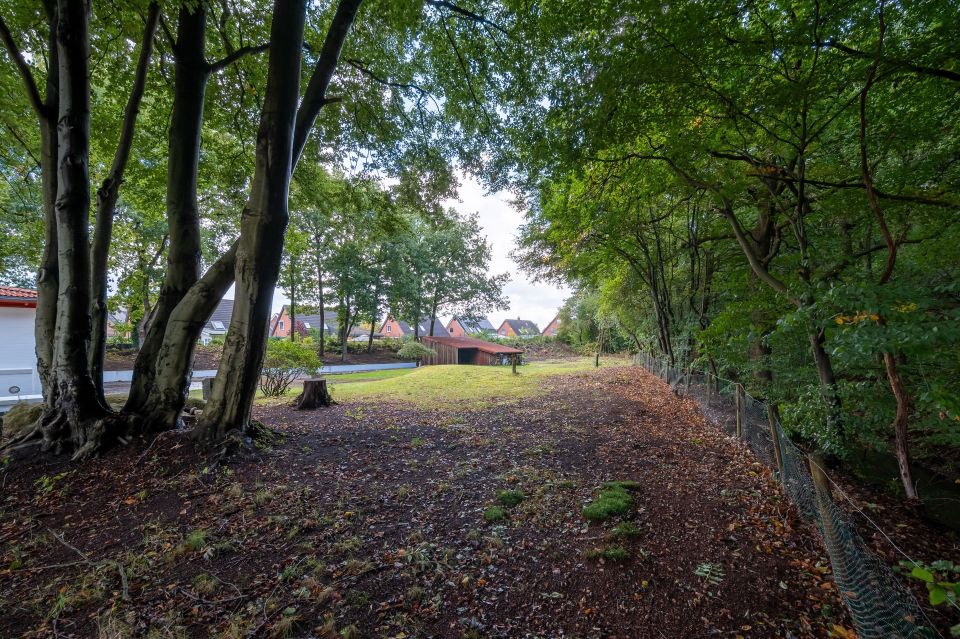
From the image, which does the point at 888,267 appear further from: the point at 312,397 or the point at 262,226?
the point at 312,397

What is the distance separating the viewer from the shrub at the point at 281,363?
1103 centimetres

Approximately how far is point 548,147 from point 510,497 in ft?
15.1

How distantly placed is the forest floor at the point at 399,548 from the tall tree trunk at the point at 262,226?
654mm

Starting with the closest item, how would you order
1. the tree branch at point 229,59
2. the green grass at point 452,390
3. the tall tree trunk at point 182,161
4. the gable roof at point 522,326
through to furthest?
the tall tree trunk at point 182,161
the tree branch at point 229,59
the green grass at point 452,390
the gable roof at point 522,326

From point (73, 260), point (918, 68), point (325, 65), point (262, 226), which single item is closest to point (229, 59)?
point (325, 65)

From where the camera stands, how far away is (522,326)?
60.4 m

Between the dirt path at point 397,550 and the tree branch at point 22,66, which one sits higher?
the tree branch at point 22,66

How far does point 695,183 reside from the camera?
5508 mm

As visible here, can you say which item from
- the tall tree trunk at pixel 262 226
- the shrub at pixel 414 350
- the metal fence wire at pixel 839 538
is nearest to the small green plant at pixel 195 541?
the tall tree trunk at pixel 262 226

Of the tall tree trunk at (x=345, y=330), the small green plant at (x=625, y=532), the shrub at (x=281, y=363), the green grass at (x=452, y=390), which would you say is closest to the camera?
the small green plant at (x=625, y=532)

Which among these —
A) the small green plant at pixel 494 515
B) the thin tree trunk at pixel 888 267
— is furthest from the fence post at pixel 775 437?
the small green plant at pixel 494 515

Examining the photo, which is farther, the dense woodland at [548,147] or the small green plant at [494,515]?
the dense woodland at [548,147]

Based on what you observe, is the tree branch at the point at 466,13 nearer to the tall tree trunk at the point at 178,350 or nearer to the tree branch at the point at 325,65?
the tree branch at the point at 325,65

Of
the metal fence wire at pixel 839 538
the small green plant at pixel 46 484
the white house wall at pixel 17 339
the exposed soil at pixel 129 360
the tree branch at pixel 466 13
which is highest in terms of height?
the tree branch at pixel 466 13
